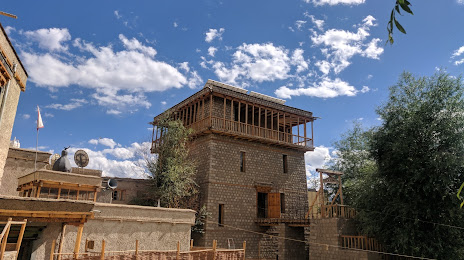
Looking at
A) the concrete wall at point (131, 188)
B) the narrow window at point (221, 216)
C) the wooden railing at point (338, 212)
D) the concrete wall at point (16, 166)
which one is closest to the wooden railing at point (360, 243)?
the wooden railing at point (338, 212)

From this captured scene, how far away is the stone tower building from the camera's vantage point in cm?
1998

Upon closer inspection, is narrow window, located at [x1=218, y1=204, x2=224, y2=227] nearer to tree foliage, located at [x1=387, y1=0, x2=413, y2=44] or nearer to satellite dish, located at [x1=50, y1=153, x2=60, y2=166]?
satellite dish, located at [x1=50, y1=153, x2=60, y2=166]

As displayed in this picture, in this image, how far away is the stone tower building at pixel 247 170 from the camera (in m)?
20.0

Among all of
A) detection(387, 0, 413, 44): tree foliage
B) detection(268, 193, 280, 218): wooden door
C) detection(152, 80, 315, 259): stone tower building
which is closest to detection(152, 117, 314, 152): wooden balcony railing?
detection(152, 80, 315, 259): stone tower building

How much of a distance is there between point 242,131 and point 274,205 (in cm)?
533

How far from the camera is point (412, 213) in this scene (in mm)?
13773

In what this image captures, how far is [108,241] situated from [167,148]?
856 centimetres

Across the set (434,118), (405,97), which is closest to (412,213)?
(434,118)

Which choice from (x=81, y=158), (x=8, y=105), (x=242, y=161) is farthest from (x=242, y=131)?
(x=8, y=105)

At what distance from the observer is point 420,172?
13656 mm

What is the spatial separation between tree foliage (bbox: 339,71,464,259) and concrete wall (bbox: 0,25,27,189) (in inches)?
573

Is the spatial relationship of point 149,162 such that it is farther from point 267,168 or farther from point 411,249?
point 411,249

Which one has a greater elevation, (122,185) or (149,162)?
(149,162)

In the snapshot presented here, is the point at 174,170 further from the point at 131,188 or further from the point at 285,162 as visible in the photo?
the point at 285,162
